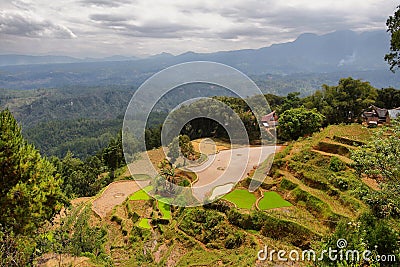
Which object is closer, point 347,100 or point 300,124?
point 300,124

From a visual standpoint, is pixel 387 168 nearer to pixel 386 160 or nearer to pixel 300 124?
pixel 386 160

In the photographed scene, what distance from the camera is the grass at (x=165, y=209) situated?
15.4 meters

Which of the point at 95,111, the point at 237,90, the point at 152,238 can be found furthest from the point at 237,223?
the point at 95,111

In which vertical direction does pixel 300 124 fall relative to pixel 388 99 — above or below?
below

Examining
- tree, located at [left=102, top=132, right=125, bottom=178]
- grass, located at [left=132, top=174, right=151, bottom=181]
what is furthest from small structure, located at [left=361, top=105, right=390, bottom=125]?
Result: tree, located at [left=102, top=132, right=125, bottom=178]

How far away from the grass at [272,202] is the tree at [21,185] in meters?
7.95

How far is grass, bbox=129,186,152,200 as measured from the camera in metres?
18.6

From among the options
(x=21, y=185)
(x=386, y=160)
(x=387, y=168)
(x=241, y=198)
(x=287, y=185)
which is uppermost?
(x=386, y=160)

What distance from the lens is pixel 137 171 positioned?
21359 millimetres

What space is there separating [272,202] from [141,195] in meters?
9.20

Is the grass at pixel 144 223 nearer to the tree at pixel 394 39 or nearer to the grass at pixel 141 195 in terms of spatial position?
the grass at pixel 141 195

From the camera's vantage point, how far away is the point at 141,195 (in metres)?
19.1

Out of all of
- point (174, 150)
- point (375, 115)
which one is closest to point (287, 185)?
point (174, 150)

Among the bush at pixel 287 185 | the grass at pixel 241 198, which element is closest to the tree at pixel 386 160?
the bush at pixel 287 185
